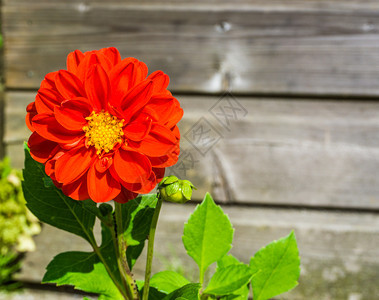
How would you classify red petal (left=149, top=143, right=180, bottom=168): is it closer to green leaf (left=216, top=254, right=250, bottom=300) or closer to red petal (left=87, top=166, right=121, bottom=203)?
red petal (left=87, top=166, right=121, bottom=203)

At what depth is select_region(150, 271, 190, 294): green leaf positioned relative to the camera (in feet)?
1.14

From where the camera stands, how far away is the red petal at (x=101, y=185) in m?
0.26

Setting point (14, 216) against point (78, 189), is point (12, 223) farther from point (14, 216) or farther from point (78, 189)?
point (78, 189)

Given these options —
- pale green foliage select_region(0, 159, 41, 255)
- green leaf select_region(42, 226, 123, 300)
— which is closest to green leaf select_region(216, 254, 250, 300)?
green leaf select_region(42, 226, 123, 300)

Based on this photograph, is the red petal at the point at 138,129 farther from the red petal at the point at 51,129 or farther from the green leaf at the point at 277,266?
the green leaf at the point at 277,266

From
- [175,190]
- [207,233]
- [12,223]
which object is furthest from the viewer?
[12,223]

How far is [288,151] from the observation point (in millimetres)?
814

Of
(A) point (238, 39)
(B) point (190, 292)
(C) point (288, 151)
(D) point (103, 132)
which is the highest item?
(A) point (238, 39)

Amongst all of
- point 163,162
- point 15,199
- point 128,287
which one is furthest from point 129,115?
point 15,199

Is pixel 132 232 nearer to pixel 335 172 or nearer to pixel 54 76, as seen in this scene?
pixel 54 76

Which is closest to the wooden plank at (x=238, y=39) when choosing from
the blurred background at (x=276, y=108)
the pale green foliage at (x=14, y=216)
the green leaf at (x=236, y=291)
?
the blurred background at (x=276, y=108)

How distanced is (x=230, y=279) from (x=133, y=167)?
5.8 inches

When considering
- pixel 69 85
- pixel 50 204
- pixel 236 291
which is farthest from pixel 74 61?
pixel 236 291

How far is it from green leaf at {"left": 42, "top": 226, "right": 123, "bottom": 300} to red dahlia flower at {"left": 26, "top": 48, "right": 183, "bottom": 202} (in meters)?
0.10
